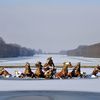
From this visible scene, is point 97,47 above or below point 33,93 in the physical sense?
above

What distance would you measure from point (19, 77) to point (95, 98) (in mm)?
8831

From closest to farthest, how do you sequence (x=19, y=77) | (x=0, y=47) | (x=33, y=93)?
(x=33, y=93), (x=19, y=77), (x=0, y=47)

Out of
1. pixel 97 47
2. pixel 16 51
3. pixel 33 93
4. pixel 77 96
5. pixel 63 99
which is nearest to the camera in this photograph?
pixel 63 99

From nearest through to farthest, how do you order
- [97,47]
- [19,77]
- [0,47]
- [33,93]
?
[33,93] < [19,77] < [97,47] < [0,47]

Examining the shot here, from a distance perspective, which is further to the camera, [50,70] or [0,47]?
[0,47]

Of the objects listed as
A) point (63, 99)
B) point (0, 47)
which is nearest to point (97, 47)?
point (0, 47)

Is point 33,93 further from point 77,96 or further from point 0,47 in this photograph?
point 0,47

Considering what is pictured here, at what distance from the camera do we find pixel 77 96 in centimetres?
994

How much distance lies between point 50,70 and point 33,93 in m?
7.01

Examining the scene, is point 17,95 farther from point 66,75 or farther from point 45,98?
point 66,75

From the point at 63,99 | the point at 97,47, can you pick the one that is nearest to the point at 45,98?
the point at 63,99

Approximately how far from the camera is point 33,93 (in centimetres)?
1082

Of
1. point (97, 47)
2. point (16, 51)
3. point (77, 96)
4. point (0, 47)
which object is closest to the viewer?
point (77, 96)

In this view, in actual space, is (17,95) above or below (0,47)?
below
